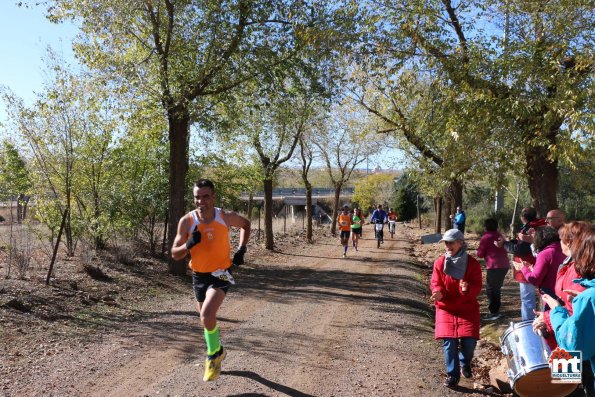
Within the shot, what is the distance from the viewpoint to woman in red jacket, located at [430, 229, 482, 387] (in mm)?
5504

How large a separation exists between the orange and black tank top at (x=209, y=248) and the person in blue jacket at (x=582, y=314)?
3.39 m

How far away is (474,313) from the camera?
5.57 m

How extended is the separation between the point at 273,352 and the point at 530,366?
11.0 ft

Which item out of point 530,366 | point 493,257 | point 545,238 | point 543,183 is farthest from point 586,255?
point 543,183

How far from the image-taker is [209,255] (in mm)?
5656

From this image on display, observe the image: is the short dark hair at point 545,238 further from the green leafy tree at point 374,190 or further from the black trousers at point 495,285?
the green leafy tree at point 374,190

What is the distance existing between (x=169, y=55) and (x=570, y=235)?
10.7 metres

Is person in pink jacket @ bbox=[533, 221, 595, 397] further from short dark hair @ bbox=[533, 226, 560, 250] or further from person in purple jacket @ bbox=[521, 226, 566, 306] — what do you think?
short dark hair @ bbox=[533, 226, 560, 250]

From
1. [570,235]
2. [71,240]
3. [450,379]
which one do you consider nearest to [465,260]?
[450,379]

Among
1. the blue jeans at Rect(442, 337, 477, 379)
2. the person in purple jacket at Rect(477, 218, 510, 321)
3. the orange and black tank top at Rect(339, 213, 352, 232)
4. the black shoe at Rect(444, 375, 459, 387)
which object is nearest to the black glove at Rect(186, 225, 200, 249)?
the blue jeans at Rect(442, 337, 477, 379)

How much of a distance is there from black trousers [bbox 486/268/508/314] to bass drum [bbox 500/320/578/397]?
4.74m

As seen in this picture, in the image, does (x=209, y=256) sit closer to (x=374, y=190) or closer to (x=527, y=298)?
(x=527, y=298)

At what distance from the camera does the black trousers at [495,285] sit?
29.8ft

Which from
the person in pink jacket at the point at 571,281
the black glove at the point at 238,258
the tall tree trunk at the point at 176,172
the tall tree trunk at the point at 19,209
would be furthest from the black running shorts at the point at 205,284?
the tall tree trunk at the point at 19,209
